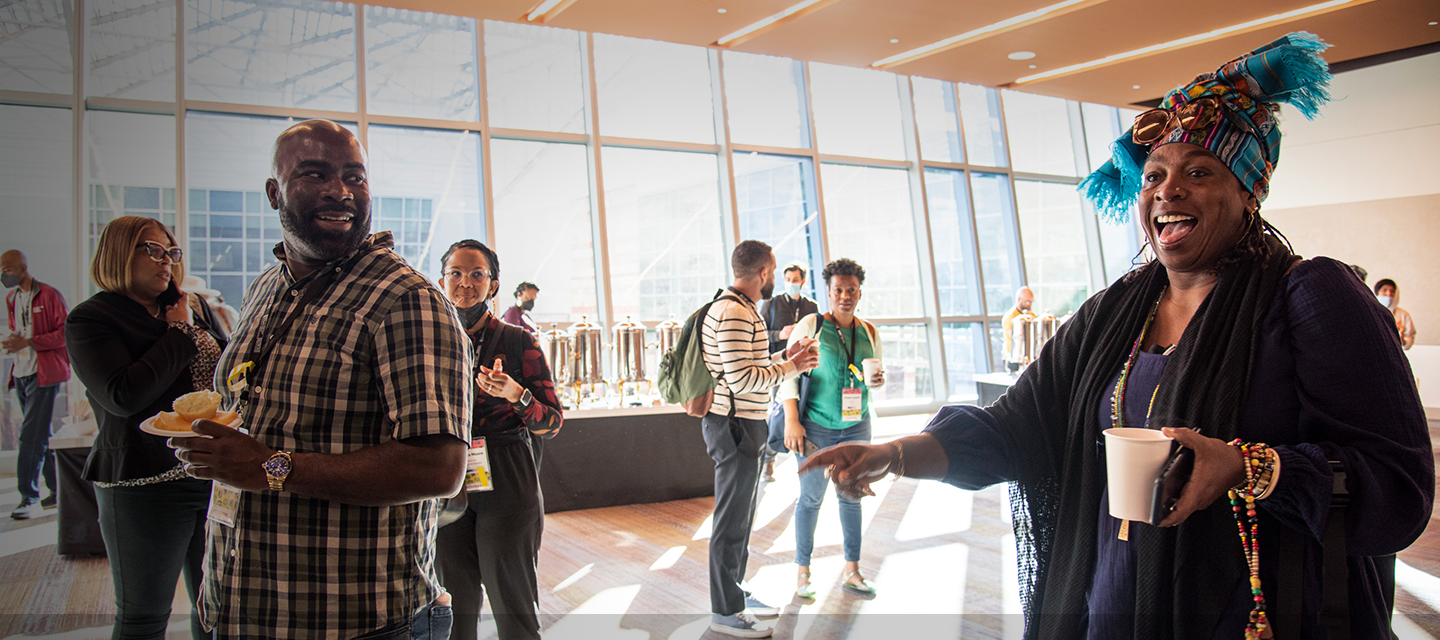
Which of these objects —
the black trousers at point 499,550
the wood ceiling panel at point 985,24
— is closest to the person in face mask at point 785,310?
the wood ceiling panel at point 985,24

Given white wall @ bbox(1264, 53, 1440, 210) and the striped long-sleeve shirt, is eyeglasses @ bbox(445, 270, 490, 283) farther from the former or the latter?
white wall @ bbox(1264, 53, 1440, 210)

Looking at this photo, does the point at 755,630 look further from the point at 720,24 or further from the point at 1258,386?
the point at 720,24

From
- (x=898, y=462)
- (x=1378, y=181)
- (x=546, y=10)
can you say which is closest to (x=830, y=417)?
(x=898, y=462)

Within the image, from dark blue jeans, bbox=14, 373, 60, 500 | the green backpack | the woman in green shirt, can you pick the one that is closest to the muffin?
the green backpack

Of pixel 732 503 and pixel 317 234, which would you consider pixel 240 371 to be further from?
pixel 732 503

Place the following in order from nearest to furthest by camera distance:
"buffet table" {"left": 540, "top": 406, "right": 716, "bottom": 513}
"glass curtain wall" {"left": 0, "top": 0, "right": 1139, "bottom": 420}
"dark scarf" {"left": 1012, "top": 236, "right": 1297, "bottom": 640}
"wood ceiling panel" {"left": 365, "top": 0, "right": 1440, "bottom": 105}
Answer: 1. "dark scarf" {"left": 1012, "top": 236, "right": 1297, "bottom": 640}
2. "buffet table" {"left": 540, "top": 406, "right": 716, "bottom": 513}
3. "glass curtain wall" {"left": 0, "top": 0, "right": 1139, "bottom": 420}
4. "wood ceiling panel" {"left": 365, "top": 0, "right": 1440, "bottom": 105}

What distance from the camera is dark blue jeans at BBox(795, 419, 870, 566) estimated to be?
3607 millimetres

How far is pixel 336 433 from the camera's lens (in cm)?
122

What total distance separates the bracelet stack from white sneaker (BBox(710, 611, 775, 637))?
90.7 inches

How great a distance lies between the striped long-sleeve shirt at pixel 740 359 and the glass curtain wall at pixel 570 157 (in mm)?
3298

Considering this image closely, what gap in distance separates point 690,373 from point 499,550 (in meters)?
1.22

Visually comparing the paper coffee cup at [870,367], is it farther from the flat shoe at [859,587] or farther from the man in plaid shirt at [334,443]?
the man in plaid shirt at [334,443]

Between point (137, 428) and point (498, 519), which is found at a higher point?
point (137, 428)

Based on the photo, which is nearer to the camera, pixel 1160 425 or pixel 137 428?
pixel 1160 425
